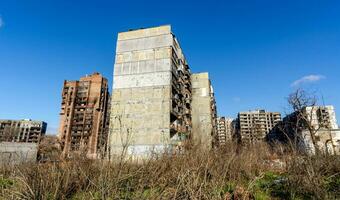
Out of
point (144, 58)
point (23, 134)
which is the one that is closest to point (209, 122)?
point (144, 58)

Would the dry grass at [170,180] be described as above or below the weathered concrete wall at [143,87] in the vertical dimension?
below

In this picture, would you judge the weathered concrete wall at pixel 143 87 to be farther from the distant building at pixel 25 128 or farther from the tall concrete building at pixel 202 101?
the distant building at pixel 25 128

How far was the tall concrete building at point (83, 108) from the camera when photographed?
6444 cm

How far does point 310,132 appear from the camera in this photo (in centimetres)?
2850

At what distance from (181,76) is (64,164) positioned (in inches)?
1533

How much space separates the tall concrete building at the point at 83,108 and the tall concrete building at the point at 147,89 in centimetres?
2920

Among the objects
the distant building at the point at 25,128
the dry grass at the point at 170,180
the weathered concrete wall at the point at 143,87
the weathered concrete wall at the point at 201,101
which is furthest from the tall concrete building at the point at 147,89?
the distant building at the point at 25,128

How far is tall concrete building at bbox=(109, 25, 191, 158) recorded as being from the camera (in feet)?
114

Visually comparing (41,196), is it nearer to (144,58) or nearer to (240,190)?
(240,190)

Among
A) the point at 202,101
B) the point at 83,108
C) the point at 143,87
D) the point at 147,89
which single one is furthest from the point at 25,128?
the point at 147,89

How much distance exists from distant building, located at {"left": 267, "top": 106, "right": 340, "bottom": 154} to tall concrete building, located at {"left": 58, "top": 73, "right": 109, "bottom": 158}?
4612 centimetres

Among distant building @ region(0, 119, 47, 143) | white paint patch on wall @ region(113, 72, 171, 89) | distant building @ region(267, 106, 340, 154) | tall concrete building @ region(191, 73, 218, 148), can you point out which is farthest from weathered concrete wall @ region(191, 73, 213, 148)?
distant building @ region(0, 119, 47, 143)

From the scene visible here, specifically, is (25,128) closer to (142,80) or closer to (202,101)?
(202,101)

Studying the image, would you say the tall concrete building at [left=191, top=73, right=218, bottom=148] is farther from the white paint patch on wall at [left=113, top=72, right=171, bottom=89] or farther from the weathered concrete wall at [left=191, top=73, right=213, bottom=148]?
the white paint patch on wall at [left=113, top=72, right=171, bottom=89]
